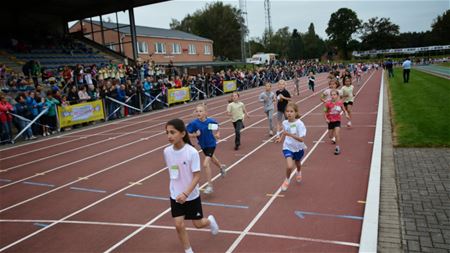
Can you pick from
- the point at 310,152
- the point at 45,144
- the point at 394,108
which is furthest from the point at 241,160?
the point at 394,108

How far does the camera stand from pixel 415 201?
18.5 ft

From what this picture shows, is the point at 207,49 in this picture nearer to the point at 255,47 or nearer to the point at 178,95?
the point at 178,95

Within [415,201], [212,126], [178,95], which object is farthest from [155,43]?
[415,201]

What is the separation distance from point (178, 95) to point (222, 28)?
58703mm

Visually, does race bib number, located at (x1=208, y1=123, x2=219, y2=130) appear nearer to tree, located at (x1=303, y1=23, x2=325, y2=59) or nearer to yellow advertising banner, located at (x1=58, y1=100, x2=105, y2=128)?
yellow advertising banner, located at (x1=58, y1=100, x2=105, y2=128)

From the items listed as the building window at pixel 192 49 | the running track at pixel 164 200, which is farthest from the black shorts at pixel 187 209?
the building window at pixel 192 49

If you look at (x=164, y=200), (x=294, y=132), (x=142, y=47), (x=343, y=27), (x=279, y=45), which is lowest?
(x=164, y=200)

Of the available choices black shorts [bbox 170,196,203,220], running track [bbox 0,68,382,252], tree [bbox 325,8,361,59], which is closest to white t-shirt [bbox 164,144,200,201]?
black shorts [bbox 170,196,203,220]

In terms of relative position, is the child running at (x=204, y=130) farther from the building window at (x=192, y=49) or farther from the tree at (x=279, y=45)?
the tree at (x=279, y=45)

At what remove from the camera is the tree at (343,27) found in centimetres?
11188

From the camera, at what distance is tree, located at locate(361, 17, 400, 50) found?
10975 cm

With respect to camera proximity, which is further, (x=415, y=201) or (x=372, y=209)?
(x=415, y=201)

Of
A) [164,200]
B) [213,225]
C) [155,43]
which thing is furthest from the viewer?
[155,43]

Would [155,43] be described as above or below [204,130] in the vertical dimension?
above
